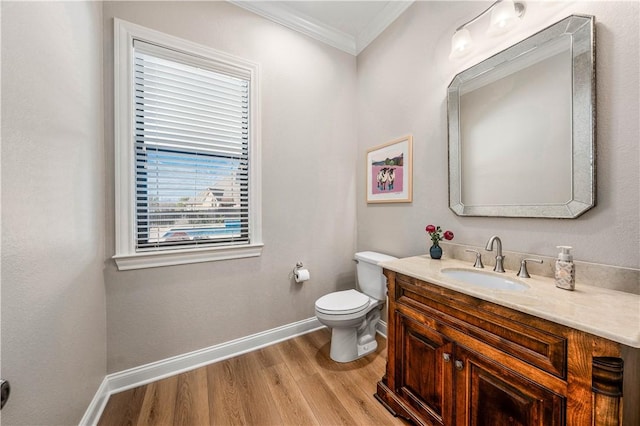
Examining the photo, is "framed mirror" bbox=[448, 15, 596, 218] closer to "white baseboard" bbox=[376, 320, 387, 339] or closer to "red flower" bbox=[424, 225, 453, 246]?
"red flower" bbox=[424, 225, 453, 246]

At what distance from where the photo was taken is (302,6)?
200 cm

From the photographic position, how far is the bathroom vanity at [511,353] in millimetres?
709

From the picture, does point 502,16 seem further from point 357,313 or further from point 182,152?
point 182,152

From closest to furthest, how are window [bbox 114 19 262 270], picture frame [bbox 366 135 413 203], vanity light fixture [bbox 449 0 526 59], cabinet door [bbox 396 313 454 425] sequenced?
cabinet door [bbox 396 313 454 425]
vanity light fixture [bbox 449 0 526 59]
window [bbox 114 19 262 270]
picture frame [bbox 366 135 413 203]

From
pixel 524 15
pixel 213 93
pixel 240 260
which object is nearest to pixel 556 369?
pixel 524 15

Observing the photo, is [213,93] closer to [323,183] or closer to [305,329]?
[323,183]

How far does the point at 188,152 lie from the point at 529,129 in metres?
2.13

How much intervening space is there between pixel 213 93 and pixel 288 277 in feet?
5.30

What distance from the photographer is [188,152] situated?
175 centimetres

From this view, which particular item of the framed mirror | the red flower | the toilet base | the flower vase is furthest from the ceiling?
the toilet base

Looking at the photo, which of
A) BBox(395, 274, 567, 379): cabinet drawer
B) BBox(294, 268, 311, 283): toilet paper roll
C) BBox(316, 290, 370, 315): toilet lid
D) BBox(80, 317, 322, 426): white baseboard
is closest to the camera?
BBox(395, 274, 567, 379): cabinet drawer

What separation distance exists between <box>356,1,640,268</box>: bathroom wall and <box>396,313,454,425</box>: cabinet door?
67 cm

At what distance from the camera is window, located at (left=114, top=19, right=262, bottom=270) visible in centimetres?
153

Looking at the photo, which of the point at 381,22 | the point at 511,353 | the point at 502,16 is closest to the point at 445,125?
the point at 502,16
